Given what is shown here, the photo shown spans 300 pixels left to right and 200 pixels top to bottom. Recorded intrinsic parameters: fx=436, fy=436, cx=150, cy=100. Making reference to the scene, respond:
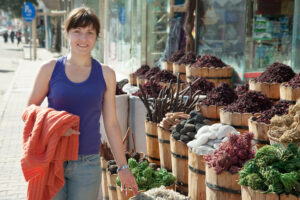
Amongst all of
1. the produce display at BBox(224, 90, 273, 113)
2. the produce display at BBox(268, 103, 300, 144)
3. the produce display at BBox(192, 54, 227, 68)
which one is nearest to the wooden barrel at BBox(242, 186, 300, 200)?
the produce display at BBox(268, 103, 300, 144)

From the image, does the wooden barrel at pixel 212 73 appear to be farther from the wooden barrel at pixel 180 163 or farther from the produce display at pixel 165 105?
the wooden barrel at pixel 180 163

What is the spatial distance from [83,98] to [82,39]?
397 millimetres

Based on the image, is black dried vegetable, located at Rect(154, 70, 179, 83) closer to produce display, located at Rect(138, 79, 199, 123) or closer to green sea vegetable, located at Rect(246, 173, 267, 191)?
produce display, located at Rect(138, 79, 199, 123)

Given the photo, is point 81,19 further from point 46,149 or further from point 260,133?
point 260,133

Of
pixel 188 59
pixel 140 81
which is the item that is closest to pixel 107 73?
pixel 140 81

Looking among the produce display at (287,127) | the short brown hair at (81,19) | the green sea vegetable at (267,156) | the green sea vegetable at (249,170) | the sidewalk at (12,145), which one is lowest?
the sidewalk at (12,145)

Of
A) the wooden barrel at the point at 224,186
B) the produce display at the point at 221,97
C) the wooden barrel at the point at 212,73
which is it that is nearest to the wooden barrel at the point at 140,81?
the wooden barrel at the point at 212,73

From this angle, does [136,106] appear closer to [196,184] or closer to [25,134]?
[196,184]

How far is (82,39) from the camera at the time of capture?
9.61 feet

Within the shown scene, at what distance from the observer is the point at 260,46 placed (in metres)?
9.03

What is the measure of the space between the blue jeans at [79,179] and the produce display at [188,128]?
1.47 meters

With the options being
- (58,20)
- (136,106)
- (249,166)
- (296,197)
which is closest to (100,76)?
(249,166)

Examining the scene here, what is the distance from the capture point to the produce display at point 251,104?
456 centimetres

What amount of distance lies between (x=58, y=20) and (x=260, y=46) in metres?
29.4
